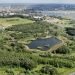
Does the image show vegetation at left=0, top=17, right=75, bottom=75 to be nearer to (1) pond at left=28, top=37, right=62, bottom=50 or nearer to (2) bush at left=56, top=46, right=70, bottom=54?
(2) bush at left=56, top=46, right=70, bottom=54

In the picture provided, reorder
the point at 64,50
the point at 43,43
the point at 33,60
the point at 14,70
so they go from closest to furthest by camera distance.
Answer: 1. the point at 14,70
2. the point at 33,60
3. the point at 64,50
4. the point at 43,43

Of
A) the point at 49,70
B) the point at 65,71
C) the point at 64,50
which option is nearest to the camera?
the point at 49,70

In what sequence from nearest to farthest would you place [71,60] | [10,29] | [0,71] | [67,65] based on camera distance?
[0,71]
[67,65]
[71,60]
[10,29]

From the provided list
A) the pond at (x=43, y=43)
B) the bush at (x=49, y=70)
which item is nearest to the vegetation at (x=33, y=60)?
the bush at (x=49, y=70)

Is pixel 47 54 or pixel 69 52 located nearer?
pixel 47 54

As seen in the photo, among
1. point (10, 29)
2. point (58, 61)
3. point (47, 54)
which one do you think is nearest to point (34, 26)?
point (10, 29)

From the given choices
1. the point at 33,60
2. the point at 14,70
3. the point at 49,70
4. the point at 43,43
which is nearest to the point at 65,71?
the point at 49,70

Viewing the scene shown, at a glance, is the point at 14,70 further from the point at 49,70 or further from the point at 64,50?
the point at 64,50

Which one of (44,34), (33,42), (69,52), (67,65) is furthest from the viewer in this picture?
(44,34)

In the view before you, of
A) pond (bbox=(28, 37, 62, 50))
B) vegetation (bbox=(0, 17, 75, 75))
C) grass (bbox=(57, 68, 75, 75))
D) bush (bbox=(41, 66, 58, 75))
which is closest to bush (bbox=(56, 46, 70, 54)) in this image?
vegetation (bbox=(0, 17, 75, 75))

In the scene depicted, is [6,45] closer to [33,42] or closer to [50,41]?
[33,42]

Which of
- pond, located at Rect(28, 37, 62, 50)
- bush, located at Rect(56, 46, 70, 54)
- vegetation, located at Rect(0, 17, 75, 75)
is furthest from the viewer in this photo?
pond, located at Rect(28, 37, 62, 50)
